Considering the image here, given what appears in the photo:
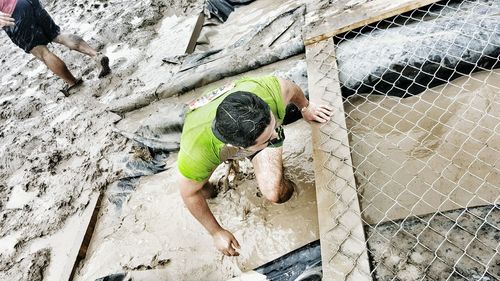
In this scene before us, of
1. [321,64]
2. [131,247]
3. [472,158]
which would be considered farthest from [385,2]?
[131,247]

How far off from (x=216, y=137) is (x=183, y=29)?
3.52 metres

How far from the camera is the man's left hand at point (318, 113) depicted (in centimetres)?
239

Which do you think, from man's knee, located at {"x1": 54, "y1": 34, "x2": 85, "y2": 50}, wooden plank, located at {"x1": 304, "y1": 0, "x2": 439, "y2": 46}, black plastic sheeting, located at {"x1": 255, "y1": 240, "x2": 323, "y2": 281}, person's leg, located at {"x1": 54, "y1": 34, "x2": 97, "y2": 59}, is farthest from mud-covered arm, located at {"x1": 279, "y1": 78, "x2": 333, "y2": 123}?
man's knee, located at {"x1": 54, "y1": 34, "x2": 85, "y2": 50}

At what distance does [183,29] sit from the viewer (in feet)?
17.0

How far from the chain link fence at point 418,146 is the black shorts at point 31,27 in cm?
366

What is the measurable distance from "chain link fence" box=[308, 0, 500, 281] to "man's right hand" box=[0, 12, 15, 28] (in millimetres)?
3773

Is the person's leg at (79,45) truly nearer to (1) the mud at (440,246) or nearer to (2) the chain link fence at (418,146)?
(2) the chain link fence at (418,146)

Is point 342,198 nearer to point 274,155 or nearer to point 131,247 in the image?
point 274,155

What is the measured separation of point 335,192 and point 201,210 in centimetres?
82

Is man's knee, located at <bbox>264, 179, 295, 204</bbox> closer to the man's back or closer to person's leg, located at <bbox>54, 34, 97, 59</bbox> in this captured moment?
the man's back

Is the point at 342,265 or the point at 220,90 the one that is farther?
the point at 220,90

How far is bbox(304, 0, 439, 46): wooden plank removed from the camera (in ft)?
9.07

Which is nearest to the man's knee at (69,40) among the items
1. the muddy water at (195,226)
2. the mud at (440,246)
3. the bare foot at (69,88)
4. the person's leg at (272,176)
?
the bare foot at (69,88)

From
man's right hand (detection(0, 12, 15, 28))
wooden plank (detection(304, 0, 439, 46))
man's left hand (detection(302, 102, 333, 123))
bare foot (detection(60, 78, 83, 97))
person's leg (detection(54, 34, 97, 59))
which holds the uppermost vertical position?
man's right hand (detection(0, 12, 15, 28))
